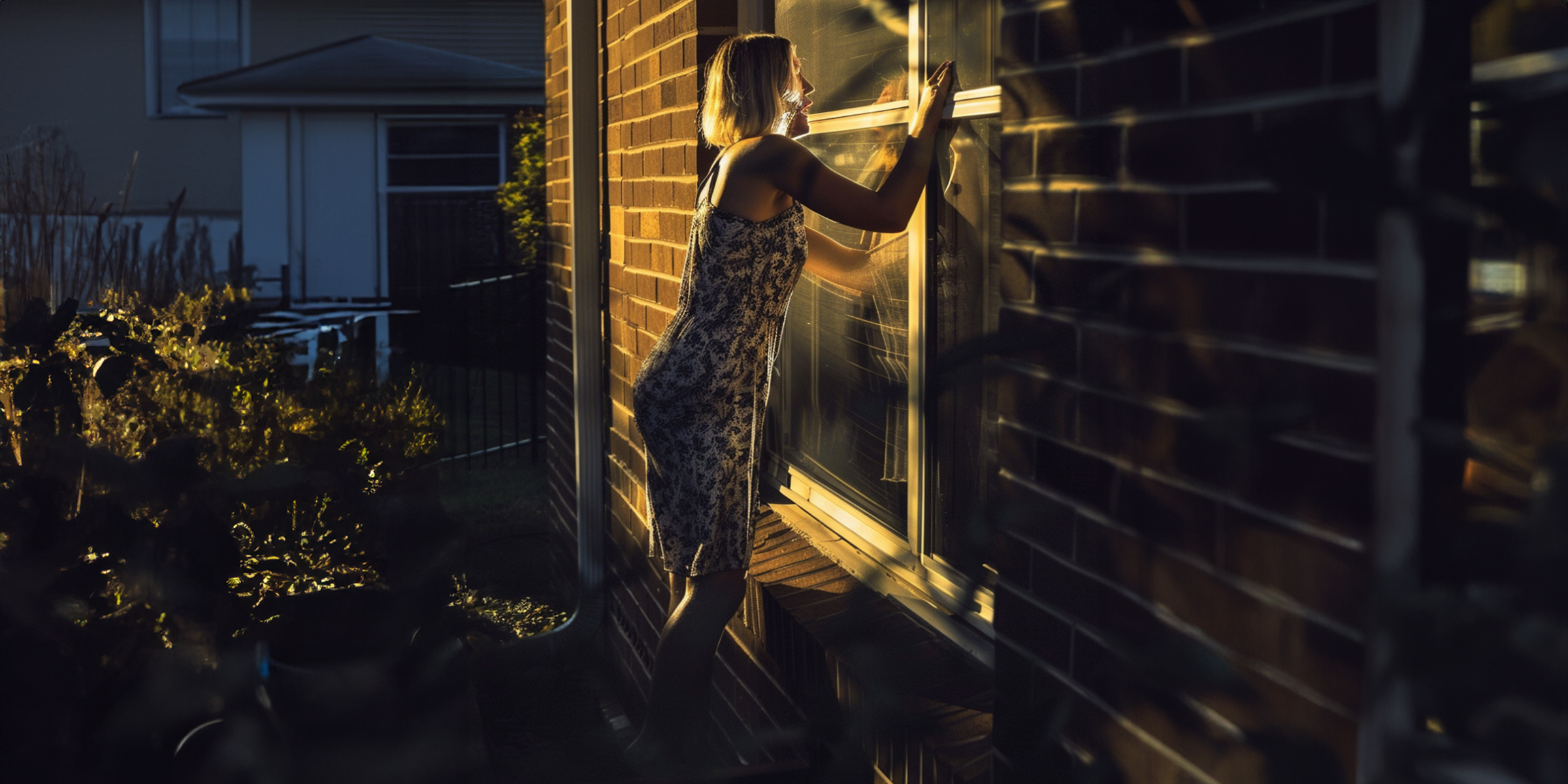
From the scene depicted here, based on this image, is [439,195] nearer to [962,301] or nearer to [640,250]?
[640,250]

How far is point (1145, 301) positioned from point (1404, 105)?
57 cm

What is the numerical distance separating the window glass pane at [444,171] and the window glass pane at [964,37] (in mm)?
15418

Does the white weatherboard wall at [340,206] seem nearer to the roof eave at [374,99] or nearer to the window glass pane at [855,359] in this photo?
the roof eave at [374,99]

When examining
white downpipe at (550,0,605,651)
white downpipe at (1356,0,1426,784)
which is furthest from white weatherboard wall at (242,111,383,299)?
white downpipe at (1356,0,1426,784)

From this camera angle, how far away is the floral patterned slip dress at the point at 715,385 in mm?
2689

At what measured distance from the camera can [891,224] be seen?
2.29 m

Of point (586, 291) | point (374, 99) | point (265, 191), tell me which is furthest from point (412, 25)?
point (586, 291)

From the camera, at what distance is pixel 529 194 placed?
45.4 feet

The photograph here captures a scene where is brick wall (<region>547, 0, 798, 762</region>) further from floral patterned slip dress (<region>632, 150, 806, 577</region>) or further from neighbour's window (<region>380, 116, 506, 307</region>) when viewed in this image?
neighbour's window (<region>380, 116, 506, 307</region>)

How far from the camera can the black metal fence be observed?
972 cm

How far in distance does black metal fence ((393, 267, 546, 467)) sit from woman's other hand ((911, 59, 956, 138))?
19.3ft

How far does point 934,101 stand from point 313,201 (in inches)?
639

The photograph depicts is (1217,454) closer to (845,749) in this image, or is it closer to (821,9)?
(845,749)

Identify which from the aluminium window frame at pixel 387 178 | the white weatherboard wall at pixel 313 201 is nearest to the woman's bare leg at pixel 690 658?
the aluminium window frame at pixel 387 178
